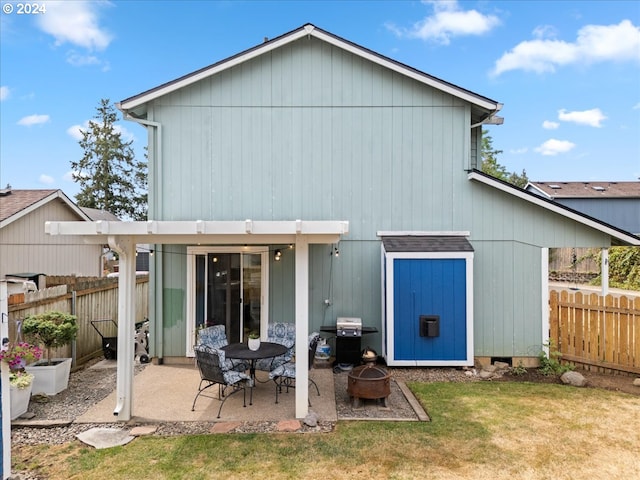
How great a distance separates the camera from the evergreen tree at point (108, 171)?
30531mm

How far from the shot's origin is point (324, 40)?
7.45 m

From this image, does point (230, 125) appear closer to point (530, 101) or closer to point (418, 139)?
point (418, 139)

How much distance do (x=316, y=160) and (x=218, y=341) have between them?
3857mm

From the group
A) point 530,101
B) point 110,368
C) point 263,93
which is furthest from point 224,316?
point 530,101

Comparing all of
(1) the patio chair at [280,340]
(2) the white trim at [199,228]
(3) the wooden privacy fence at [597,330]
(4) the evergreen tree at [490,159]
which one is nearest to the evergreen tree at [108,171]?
(4) the evergreen tree at [490,159]

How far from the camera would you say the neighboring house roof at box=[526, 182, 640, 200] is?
22469 millimetres

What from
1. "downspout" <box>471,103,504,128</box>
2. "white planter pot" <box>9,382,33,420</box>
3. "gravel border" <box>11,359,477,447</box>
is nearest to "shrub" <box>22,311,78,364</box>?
"gravel border" <box>11,359,477,447</box>

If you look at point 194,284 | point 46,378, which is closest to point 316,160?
point 194,284

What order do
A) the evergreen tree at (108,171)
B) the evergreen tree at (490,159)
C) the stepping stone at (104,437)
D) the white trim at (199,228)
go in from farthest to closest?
the evergreen tree at (108,171) < the evergreen tree at (490,159) < the white trim at (199,228) < the stepping stone at (104,437)

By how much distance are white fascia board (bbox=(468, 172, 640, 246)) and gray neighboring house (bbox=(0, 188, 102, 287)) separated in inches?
413

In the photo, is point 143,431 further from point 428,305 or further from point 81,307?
point 428,305

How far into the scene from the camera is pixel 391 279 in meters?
7.03

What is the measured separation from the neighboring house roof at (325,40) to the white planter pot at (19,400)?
5146 mm

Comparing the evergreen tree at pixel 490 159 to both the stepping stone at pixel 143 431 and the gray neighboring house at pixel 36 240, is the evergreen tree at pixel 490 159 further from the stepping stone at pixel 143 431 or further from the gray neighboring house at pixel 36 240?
the stepping stone at pixel 143 431
